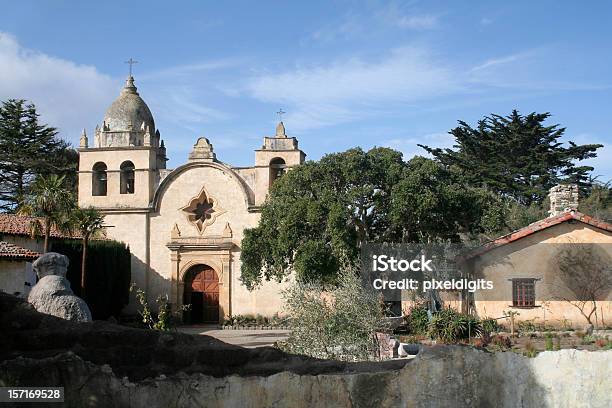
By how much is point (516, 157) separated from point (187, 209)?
21.6 metres

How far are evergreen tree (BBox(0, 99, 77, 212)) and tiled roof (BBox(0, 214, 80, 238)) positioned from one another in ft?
46.2

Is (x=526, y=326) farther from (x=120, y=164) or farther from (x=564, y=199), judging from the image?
(x=120, y=164)

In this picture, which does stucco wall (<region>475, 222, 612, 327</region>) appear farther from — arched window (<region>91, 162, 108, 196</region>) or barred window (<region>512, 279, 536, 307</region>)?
arched window (<region>91, 162, 108, 196</region>)

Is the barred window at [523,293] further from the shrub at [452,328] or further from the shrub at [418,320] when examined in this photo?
the shrub at [452,328]

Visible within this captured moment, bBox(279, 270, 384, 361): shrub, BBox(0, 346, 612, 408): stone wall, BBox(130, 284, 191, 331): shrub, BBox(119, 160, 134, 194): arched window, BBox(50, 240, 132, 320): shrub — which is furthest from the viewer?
BBox(119, 160, 134, 194): arched window

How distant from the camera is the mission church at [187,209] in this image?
31.1 meters

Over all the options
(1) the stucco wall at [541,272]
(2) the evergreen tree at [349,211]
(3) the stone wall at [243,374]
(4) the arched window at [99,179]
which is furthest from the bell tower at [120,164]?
(3) the stone wall at [243,374]

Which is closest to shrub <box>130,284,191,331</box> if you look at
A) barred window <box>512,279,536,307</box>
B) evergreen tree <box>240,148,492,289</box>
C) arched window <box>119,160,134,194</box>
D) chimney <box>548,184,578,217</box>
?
evergreen tree <box>240,148,492,289</box>

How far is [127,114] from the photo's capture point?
1304 inches

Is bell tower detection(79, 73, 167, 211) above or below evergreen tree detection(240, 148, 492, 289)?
above

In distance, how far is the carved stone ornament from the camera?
3156 cm

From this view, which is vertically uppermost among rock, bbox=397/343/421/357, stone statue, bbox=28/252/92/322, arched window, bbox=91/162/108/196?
arched window, bbox=91/162/108/196

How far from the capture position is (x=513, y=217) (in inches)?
1352

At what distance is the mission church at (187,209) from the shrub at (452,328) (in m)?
11.4
